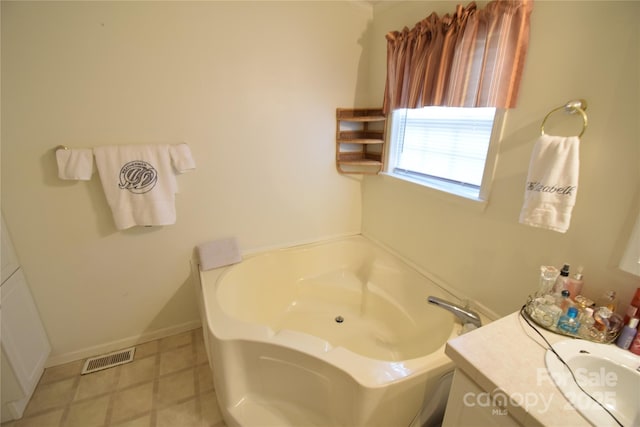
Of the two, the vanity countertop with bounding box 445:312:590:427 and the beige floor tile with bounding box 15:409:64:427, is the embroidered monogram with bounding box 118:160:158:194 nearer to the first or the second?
the beige floor tile with bounding box 15:409:64:427

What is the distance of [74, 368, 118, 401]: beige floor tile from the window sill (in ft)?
7.32

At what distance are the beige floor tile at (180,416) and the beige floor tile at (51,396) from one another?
588mm

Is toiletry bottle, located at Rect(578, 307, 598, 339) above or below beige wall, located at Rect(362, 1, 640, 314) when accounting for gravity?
below

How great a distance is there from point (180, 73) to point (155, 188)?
0.69 metres

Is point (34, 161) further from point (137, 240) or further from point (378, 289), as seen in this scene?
point (378, 289)

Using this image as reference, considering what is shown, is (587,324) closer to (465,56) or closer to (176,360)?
(465,56)

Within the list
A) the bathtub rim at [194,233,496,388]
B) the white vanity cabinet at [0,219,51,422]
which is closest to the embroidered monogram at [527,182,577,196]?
the bathtub rim at [194,233,496,388]

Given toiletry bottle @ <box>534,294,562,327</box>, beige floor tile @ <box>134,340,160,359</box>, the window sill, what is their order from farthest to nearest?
1. beige floor tile @ <box>134,340,160,359</box>
2. the window sill
3. toiletry bottle @ <box>534,294,562,327</box>

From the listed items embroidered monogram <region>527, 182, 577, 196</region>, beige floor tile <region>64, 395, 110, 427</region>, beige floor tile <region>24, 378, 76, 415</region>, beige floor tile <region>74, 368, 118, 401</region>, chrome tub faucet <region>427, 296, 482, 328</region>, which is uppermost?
embroidered monogram <region>527, 182, 577, 196</region>

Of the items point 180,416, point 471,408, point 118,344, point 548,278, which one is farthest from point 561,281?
point 118,344

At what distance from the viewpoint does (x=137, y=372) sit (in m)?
1.76

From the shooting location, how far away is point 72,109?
4.82ft

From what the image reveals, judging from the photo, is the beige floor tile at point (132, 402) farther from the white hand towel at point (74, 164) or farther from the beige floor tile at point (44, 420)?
the white hand towel at point (74, 164)

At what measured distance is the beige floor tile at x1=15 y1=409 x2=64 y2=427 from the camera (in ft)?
4.76
